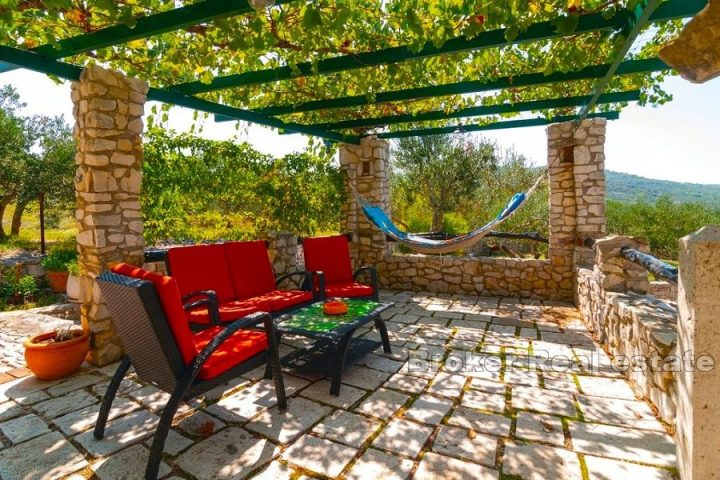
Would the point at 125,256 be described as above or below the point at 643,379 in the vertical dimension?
above

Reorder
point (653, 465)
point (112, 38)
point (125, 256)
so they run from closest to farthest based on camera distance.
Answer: point (653, 465)
point (112, 38)
point (125, 256)

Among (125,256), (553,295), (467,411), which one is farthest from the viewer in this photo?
(553,295)

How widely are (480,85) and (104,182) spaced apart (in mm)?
3260

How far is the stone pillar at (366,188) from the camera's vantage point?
553cm

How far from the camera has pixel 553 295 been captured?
4770 mm

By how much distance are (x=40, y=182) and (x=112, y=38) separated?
8972mm

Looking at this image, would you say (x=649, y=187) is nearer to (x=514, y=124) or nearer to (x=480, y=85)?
(x=514, y=124)

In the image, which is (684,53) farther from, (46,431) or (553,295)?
(553,295)

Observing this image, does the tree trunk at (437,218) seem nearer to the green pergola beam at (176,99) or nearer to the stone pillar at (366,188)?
the stone pillar at (366,188)

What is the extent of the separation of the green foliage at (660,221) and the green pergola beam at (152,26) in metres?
15.7

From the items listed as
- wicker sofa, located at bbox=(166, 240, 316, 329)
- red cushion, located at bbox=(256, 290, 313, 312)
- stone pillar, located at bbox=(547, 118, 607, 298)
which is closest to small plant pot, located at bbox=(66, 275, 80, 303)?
wicker sofa, located at bbox=(166, 240, 316, 329)

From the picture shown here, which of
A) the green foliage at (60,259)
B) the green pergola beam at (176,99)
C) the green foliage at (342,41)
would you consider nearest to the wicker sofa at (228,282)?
the green pergola beam at (176,99)

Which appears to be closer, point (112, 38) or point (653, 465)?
point (653, 465)

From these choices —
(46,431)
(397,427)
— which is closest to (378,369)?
(397,427)
